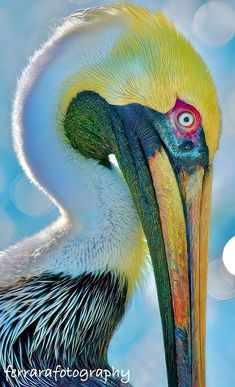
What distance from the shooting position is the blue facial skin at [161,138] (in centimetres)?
445

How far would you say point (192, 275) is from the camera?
4395 mm

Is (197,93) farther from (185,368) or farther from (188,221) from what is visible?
(185,368)

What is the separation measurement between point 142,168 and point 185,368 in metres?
0.87

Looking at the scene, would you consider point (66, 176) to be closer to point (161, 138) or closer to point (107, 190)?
point (107, 190)

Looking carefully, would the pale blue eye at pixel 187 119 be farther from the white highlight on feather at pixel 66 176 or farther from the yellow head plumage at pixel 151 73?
the white highlight on feather at pixel 66 176

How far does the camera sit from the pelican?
441 cm

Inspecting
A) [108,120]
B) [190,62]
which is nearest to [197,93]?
[190,62]

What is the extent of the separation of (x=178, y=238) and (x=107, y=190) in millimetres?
367

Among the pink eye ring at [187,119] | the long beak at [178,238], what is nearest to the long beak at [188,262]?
the long beak at [178,238]

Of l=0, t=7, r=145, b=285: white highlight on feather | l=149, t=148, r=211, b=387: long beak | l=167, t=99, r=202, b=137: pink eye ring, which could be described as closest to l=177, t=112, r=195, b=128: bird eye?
l=167, t=99, r=202, b=137: pink eye ring

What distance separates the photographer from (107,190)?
4.51m

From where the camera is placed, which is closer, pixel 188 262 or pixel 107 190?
pixel 188 262

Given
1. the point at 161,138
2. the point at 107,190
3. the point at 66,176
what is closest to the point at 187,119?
the point at 161,138

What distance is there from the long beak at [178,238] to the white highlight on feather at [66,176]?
0.43 ft
